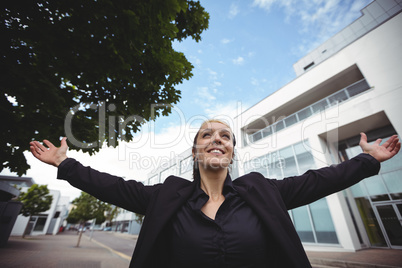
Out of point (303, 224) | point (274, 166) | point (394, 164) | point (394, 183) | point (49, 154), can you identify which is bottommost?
point (303, 224)

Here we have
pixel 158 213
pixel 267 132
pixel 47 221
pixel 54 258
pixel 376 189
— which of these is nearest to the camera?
pixel 158 213

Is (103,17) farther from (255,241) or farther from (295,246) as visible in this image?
(295,246)

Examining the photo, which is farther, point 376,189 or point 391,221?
point 376,189

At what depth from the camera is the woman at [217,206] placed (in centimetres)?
127

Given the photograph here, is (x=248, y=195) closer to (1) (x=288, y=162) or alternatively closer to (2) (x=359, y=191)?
(1) (x=288, y=162)

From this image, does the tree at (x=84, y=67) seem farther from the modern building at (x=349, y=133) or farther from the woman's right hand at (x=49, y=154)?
the modern building at (x=349, y=133)

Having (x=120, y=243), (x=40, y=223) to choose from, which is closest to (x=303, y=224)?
(x=120, y=243)

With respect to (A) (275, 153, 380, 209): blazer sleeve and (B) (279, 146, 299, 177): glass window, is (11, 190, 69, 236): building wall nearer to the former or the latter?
(B) (279, 146, 299, 177): glass window

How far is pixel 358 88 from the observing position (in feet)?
35.5

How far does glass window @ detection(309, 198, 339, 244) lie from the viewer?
994cm

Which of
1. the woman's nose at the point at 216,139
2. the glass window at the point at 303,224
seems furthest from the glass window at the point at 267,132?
the woman's nose at the point at 216,139

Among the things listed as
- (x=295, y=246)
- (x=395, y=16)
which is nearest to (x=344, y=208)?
(x=395, y=16)

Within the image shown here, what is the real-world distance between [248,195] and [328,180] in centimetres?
71

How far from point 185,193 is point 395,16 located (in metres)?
15.7
